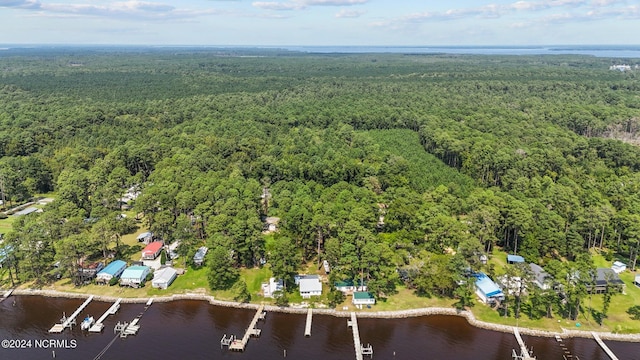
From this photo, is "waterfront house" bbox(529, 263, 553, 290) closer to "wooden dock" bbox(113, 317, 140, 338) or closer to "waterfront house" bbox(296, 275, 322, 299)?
"waterfront house" bbox(296, 275, 322, 299)

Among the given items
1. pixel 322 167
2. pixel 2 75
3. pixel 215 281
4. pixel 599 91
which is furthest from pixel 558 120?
pixel 2 75

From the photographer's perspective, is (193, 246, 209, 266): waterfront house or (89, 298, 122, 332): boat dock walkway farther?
(193, 246, 209, 266): waterfront house

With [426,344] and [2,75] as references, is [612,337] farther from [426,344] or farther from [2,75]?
[2,75]

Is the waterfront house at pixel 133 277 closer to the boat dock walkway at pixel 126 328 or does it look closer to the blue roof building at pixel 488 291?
the boat dock walkway at pixel 126 328

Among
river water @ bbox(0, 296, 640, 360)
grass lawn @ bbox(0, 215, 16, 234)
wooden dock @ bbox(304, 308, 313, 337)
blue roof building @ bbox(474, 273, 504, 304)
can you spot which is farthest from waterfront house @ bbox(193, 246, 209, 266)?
blue roof building @ bbox(474, 273, 504, 304)

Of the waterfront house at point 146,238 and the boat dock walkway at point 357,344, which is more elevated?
the waterfront house at point 146,238

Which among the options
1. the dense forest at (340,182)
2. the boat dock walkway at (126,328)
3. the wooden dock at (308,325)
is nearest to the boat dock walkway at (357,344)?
the wooden dock at (308,325)
